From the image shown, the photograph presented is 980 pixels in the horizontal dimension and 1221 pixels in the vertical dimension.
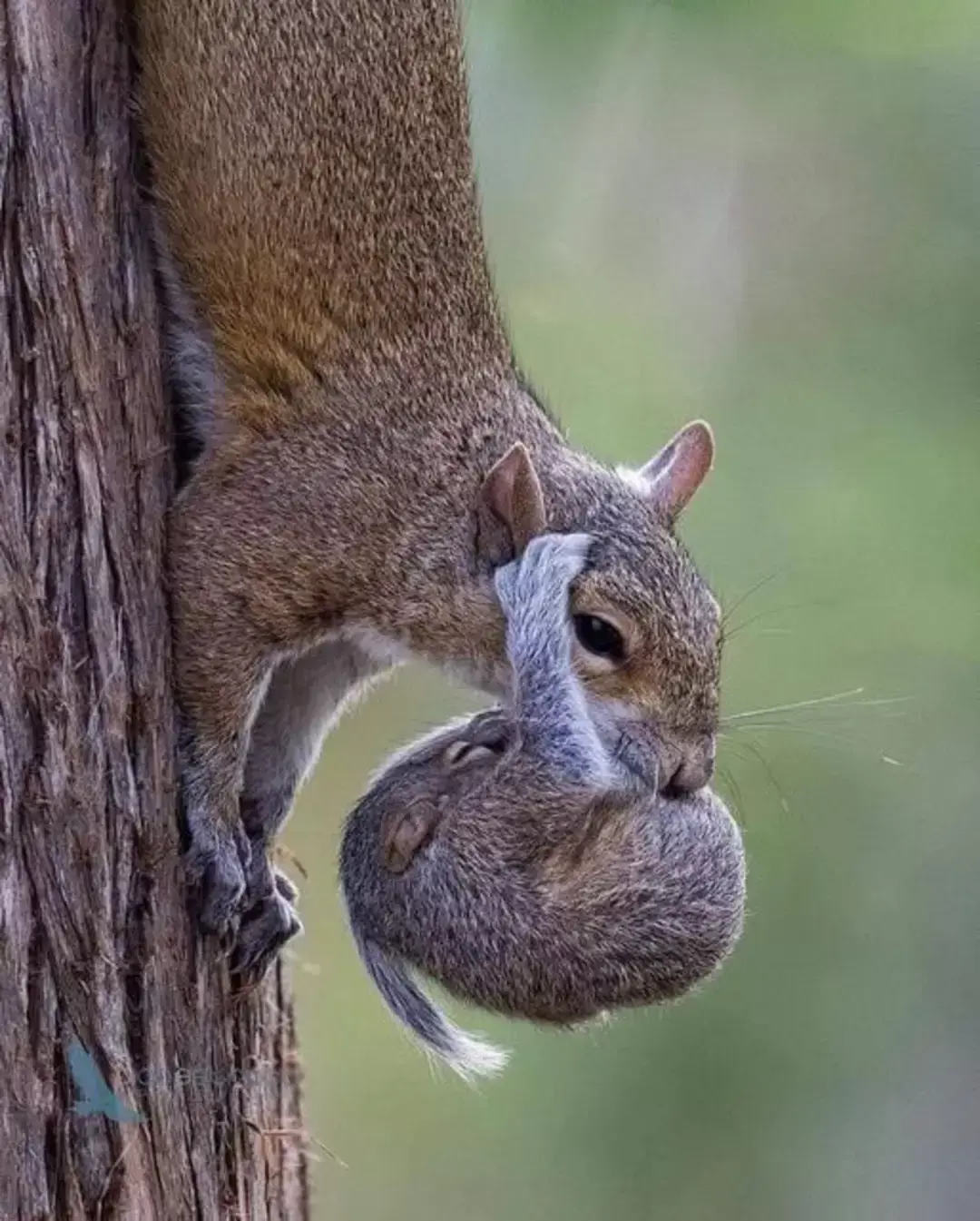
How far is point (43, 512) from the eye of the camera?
2055 mm

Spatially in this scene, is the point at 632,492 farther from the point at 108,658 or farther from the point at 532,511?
the point at 108,658

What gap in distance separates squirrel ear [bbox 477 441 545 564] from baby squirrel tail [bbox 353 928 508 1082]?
608 mm

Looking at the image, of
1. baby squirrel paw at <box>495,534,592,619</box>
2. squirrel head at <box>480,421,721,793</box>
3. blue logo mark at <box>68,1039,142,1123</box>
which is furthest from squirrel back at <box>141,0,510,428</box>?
blue logo mark at <box>68,1039,142,1123</box>

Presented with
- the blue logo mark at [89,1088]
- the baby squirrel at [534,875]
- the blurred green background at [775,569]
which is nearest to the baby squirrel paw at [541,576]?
the baby squirrel at [534,875]

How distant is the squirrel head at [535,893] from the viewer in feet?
7.20

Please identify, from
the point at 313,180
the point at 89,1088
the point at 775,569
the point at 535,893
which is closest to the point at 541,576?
the point at 535,893

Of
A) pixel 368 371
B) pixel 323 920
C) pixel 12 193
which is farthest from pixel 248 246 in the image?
pixel 323 920

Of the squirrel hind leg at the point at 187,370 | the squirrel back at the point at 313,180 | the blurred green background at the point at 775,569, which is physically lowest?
the blurred green background at the point at 775,569

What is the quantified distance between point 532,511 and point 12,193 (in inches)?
33.0

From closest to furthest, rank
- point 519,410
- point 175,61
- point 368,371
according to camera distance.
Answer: point 175,61 → point 368,371 → point 519,410

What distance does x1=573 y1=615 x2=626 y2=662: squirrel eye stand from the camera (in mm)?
2533

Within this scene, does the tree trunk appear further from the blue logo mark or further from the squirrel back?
the squirrel back

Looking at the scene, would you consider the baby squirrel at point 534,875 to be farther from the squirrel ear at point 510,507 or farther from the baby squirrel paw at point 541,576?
the squirrel ear at point 510,507

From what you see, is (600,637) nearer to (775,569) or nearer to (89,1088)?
(89,1088)
